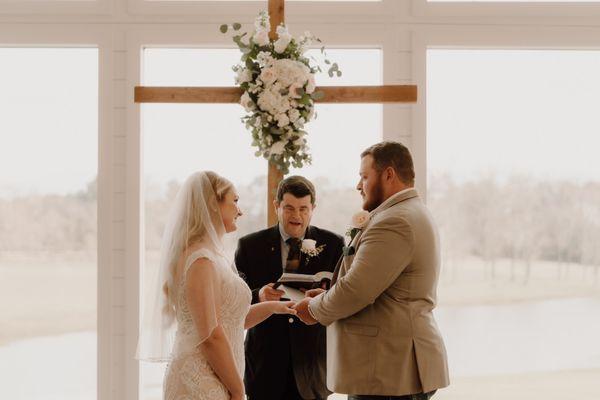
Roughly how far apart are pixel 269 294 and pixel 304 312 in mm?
211

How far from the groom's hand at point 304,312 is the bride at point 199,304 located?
1.31ft

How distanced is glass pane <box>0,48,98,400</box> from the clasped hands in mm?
1609

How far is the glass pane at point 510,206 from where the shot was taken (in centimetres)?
448

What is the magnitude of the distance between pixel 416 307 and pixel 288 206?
0.83m

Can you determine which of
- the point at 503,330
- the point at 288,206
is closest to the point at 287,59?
the point at 288,206

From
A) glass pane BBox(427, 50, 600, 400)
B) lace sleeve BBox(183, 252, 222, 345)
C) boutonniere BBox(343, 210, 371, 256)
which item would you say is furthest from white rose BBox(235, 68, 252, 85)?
glass pane BBox(427, 50, 600, 400)

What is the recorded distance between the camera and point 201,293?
104 inches

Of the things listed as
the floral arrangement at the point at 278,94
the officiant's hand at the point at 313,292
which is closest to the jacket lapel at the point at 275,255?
the officiant's hand at the point at 313,292

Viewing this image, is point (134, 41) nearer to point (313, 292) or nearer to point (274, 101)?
point (274, 101)

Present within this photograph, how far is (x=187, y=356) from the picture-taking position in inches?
106

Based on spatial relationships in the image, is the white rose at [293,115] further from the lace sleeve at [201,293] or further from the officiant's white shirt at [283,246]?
the lace sleeve at [201,293]

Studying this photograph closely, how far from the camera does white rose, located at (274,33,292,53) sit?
3539mm

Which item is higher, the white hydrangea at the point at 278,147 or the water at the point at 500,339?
the white hydrangea at the point at 278,147

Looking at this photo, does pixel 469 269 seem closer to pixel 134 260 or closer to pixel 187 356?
pixel 134 260
